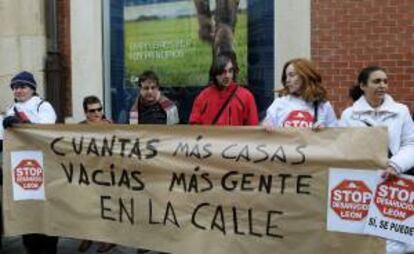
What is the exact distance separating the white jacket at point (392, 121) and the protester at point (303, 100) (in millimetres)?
286

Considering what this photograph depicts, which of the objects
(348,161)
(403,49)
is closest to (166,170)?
(348,161)

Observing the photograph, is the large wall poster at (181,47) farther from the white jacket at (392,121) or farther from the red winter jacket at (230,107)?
the white jacket at (392,121)

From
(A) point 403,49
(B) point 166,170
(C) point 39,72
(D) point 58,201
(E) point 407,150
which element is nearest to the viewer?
(E) point 407,150

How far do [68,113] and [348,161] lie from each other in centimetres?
576

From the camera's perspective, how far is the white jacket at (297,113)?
16.1ft

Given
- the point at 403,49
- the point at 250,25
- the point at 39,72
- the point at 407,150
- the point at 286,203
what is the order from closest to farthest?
the point at 407,150
the point at 286,203
the point at 403,49
the point at 250,25
the point at 39,72

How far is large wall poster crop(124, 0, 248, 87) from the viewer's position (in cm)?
854

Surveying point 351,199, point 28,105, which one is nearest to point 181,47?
point 28,105

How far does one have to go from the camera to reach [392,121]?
455 cm

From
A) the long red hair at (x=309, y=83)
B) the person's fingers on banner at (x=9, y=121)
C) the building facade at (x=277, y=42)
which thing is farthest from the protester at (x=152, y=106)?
the building facade at (x=277, y=42)

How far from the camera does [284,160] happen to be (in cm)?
473

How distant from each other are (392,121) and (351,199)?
Result: 1.76 ft

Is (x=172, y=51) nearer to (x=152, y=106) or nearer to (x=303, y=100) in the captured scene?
(x=152, y=106)

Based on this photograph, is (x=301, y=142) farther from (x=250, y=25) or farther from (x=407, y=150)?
(x=250, y=25)
